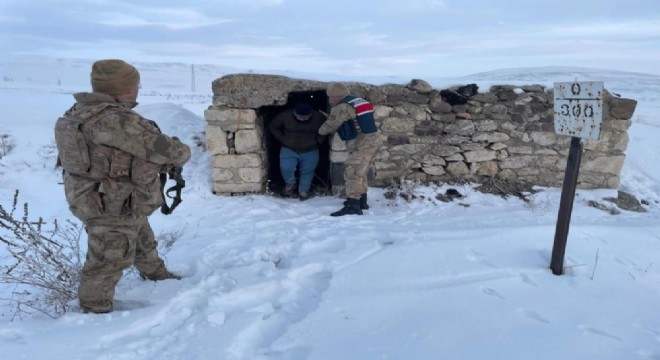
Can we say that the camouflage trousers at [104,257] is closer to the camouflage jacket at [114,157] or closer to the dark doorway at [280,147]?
the camouflage jacket at [114,157]

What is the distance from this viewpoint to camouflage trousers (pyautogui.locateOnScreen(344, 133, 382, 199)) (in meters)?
5.42

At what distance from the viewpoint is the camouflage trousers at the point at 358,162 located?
542 centimetres

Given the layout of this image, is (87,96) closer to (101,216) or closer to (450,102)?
(101,216)

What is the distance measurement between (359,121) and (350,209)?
1.05 meters

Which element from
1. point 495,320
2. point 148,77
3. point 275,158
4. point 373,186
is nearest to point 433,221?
point 373,186

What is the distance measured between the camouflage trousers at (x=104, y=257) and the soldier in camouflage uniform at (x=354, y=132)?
2.83 meters

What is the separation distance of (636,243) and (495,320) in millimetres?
2305

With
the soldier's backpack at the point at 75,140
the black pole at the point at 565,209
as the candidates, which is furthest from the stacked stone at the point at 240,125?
the black pole at the point at 565,209

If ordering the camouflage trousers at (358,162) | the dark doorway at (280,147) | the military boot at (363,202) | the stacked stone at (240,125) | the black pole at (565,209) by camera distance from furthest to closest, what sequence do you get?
the dark doorway at (280,147)
the stacked stone at (240,125)
the military boot at (363,202)
the camouflage trousers at (358,162)
the black pole at (565,209)

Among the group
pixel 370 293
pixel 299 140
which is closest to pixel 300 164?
pixel 299 140

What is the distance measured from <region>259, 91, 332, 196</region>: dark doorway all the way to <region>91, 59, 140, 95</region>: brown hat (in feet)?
12.6

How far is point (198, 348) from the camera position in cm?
241

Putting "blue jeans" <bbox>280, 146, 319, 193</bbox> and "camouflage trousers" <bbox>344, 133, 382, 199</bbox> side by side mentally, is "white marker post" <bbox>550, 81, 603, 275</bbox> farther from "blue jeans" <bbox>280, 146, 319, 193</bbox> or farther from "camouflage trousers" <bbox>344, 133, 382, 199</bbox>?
"blue jeans" <bbox>280, 146, 319, 193</bbox>

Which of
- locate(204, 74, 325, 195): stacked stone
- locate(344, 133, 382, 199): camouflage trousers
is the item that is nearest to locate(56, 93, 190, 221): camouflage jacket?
locate(344, 133, 382, 199): camouflage trousers
